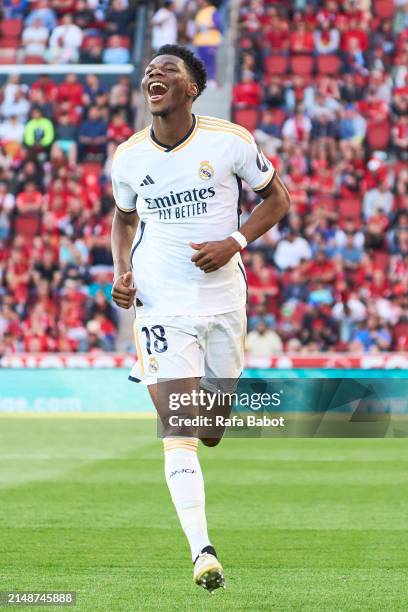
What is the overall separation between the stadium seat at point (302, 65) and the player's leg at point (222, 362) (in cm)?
1859

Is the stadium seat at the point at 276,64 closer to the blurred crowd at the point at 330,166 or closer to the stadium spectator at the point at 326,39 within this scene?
the blurred crowd at the point at 330,166

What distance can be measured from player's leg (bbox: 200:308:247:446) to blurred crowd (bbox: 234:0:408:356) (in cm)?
1220

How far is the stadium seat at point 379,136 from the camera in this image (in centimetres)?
2336

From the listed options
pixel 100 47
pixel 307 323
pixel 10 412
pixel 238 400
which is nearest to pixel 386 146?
pixel 307 323

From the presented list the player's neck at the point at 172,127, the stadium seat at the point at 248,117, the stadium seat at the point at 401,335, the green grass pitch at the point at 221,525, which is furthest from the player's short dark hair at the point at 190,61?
the stadium seat at the point at 248,117

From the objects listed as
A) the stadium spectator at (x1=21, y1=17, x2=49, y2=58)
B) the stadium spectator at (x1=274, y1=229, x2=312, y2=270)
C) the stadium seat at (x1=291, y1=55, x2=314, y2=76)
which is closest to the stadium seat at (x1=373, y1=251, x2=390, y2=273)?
the stadium spectator at (x1=274, y1=229, x2=312, y2=270)

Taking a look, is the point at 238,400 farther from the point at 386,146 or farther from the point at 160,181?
the point at 386,146

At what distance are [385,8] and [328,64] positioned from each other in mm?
2014

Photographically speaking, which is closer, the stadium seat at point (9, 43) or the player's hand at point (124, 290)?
the player's hand at point (124, 290)

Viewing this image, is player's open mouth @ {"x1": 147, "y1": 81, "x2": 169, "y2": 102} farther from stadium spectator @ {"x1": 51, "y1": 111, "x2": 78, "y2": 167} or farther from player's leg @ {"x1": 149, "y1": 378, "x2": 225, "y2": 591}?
stadium spectator @ {"x1": 51, "y1": 111, "x2": 78, "y2": 167}

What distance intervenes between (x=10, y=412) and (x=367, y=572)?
41.2 ft

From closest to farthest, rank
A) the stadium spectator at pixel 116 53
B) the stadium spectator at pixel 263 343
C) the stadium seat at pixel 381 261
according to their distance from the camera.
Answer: the stadium spectator at pixel 263 343 < the stadium seat at pixel 381 261 < the stadium spectator at pixel 116 53

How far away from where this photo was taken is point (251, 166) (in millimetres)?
6867

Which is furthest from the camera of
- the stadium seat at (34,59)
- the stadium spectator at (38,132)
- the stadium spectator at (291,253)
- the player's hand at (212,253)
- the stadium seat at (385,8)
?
the stadium seat at (34,59)
